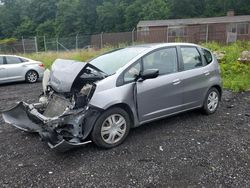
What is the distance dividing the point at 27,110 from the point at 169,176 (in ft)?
8.49

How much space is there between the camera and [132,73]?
4.48 metres

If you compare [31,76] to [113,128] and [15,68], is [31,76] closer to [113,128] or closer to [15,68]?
[15,68]

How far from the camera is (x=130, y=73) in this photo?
4.46 meters

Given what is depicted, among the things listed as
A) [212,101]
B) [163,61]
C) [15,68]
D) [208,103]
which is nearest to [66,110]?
[163,61]

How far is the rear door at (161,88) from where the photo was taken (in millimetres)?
4531

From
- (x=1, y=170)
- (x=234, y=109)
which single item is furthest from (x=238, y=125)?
(x=1, y=170)

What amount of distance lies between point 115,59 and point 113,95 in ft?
3.46

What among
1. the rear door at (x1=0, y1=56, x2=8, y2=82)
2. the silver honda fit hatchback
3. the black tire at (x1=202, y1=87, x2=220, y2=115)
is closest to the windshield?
the silver honda fit hatchback

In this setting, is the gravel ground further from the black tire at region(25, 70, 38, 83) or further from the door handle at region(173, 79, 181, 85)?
the black tire at region(25, 70, 38, 83)

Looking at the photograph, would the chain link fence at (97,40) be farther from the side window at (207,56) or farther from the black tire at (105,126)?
the black tire at (105,126)

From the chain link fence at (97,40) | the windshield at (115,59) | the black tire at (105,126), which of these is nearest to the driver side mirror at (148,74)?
the windshield at (115,59)

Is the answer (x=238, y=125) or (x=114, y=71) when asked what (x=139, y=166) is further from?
(x=238, y=125)

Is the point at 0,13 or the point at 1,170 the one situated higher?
the point at 0,13

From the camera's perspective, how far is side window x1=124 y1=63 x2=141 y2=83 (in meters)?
4.39
